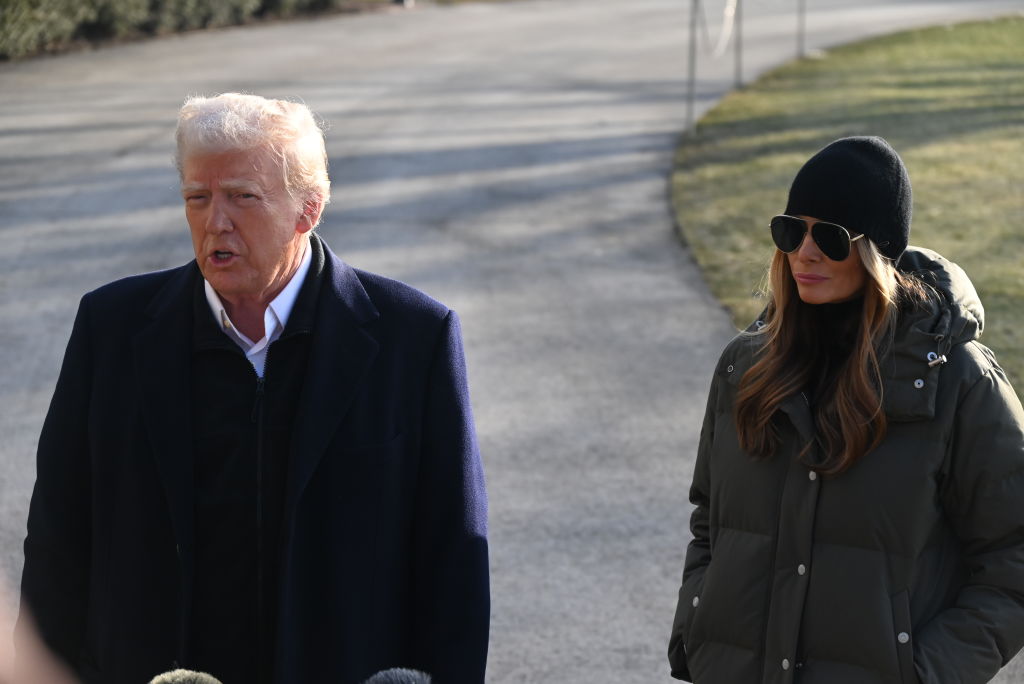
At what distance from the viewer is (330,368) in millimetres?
3066

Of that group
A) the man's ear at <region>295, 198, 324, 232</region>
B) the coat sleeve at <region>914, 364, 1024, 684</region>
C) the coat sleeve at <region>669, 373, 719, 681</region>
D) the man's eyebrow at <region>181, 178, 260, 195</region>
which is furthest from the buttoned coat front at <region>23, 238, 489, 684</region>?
the coat sleeve at <region>914, 364, 1024, 684</region>

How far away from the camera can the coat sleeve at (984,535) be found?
9.78 feet

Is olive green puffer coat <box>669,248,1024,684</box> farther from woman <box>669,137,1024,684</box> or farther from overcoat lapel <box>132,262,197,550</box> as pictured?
overcoat lapel <box>132,262,197,550</box>

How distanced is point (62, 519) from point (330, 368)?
0.68 meters

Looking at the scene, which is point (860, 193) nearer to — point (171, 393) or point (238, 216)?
point (238, 216)

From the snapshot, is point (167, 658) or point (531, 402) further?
point (531, 402)

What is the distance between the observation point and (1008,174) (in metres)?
13.8

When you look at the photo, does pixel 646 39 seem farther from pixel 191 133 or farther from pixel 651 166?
pixel 191 133

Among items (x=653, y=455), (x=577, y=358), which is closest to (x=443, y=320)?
(x=653, y=455)

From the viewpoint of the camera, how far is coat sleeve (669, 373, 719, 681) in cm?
334

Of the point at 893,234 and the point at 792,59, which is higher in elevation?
the point at 893,234

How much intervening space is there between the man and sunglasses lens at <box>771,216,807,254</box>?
30.7 inches

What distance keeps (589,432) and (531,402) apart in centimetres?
56

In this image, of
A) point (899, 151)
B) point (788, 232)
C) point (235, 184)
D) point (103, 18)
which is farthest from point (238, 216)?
point (103, 18)
